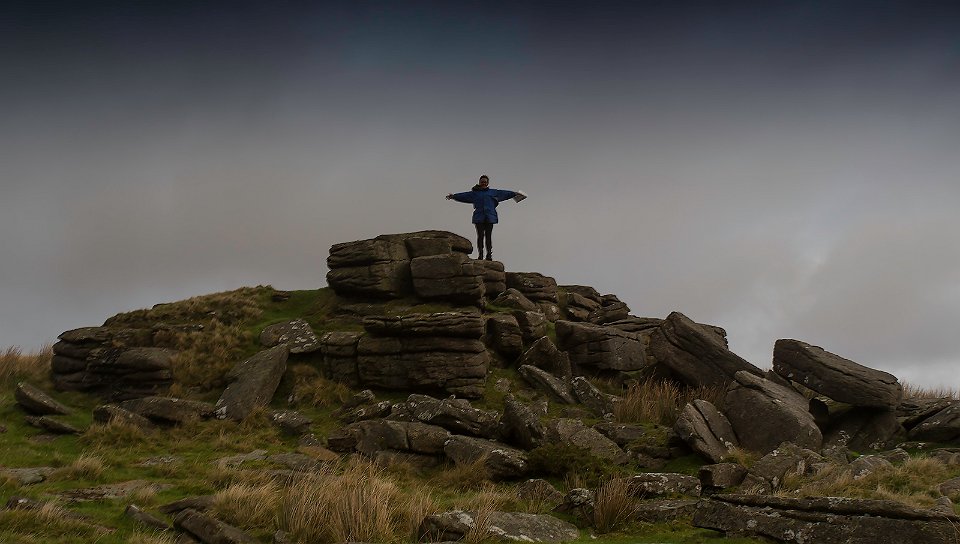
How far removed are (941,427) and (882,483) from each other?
7.74m

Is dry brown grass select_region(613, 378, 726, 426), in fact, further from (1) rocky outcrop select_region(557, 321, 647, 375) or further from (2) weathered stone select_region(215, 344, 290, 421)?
(2) weathered stone select_region(215, 344, 290, 421)

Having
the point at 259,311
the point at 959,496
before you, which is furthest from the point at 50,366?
the point at 959,496

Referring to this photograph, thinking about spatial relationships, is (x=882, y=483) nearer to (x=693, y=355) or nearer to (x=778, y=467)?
(x=778, y=467)

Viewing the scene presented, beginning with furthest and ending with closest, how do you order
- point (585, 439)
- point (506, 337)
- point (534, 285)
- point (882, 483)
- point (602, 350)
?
point (534, 285)
point (602, 350)
point (506, 337)
point (585, 439)
point (882, 483)

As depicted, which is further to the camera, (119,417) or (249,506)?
(119,417)

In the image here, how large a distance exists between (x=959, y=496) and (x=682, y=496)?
17.7 ft

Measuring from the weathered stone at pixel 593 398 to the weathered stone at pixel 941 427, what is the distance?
387 inches

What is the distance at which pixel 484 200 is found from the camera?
3409 cm

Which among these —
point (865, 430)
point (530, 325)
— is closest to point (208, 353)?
point (530, 325)

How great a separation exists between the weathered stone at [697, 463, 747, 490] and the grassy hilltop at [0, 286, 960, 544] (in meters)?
1.18

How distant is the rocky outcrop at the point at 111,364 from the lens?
2627cm

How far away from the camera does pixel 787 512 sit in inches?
357

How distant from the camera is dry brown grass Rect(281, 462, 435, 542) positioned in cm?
1004

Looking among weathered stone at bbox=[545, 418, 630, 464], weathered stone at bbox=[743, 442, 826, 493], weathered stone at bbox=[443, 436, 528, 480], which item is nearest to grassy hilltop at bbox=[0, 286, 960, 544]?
weathered stone at bbox=[443, 436, 528, 480]
